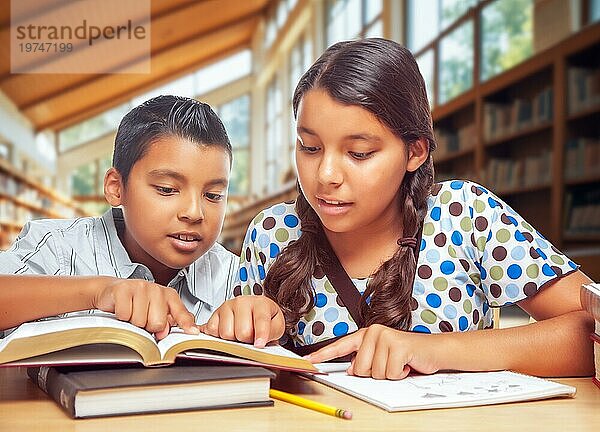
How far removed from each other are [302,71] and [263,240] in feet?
37.4

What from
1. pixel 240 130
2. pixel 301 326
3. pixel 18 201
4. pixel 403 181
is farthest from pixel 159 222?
pixel 240 130

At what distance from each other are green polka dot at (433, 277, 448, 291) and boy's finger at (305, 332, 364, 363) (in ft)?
0.96

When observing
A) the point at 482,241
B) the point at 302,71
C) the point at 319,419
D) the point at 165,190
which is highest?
the point at 302,71

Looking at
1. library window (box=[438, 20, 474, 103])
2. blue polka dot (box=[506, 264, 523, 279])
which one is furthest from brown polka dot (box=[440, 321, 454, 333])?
library window (box=[438, 20, 474, 103])

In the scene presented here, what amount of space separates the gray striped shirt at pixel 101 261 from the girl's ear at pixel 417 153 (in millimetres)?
445

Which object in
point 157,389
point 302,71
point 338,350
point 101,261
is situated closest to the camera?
point 157,389

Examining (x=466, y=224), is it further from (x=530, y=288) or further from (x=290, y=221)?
(x=290, y=221)

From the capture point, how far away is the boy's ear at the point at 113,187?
1.42 metres

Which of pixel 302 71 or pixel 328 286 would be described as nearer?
pixel 328 286

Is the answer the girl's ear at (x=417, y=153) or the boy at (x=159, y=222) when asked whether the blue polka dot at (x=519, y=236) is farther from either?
the boy at (x=159, y=222)

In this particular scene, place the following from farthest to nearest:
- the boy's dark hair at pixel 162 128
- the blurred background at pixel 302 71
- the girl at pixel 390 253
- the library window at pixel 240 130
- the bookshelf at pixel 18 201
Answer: the library window at pixel 240 130, the bookshelf at pixel 18 201, the blurred background at pixel 302 71, the boy's dark hair at pixel 162 128, the girl at pixel 390 253

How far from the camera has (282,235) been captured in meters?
1.23

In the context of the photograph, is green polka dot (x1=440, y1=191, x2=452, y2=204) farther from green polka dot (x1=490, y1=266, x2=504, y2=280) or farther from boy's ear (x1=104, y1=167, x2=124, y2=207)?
boy's ear (x1=104, y1=167, x2=124, y2=207)

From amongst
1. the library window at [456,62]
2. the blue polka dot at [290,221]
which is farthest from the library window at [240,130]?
the blue polka dot at [290,221]
